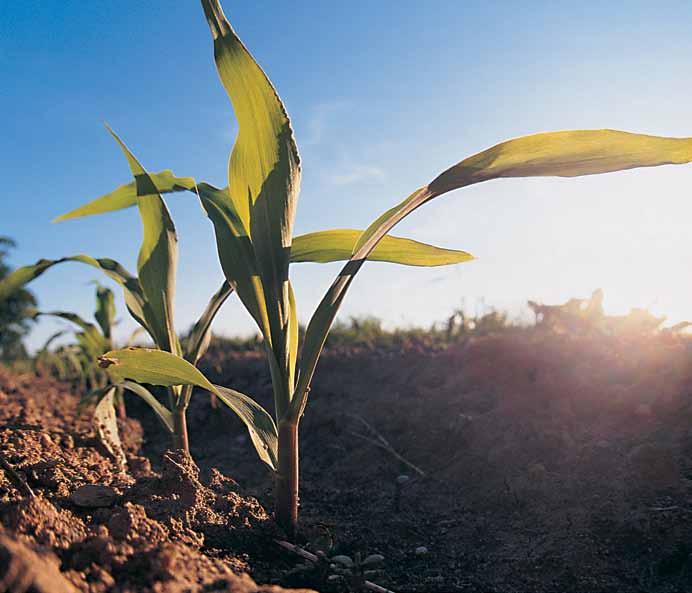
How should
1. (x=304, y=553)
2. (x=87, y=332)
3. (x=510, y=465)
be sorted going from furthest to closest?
(x=87, y=332), (x=510, y=465), (x=304, y=553)

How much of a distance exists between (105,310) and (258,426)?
2175 millimetres

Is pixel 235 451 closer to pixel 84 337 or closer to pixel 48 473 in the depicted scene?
pixel 84 337

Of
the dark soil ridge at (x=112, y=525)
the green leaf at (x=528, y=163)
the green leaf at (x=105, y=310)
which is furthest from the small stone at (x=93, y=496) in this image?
the green leaf at (x=105, y=310)

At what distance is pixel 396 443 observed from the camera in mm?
2385

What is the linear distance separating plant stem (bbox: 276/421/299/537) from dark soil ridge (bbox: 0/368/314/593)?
0.14ft

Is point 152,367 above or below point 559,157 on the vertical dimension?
below

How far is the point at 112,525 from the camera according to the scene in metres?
1.02

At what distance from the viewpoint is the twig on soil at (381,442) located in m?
2.10

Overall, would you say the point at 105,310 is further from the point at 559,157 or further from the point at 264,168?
the point at 559,157

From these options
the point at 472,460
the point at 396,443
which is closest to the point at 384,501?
the point at 472,460

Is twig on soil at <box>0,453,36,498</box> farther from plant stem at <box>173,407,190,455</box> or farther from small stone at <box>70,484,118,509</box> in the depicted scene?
plant stem at <box>173,407,190,455</box>

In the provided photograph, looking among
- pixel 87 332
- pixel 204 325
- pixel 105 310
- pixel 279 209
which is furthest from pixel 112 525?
pixel 105 310

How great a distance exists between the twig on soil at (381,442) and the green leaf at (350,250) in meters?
0.89

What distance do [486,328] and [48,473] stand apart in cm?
312
